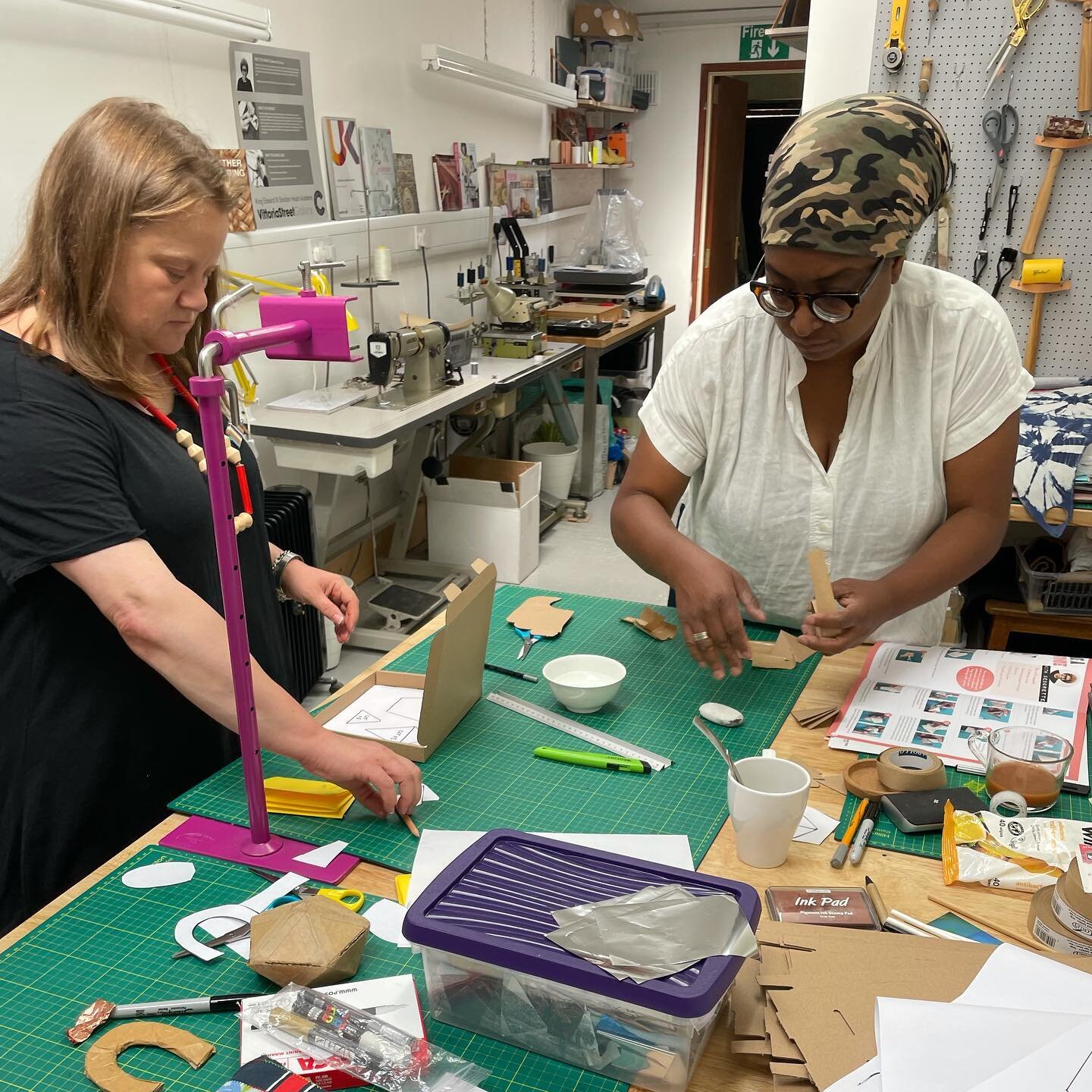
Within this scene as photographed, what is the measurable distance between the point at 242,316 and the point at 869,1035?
289 cm

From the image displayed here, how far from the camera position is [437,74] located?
4441 millimetres

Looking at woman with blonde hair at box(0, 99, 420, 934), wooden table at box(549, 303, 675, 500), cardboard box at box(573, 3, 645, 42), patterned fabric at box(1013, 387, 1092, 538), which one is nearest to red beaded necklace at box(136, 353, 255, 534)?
woman with blonde hair at box(0, 99, 420, 934)

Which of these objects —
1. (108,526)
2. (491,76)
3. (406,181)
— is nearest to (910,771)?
(108,526)

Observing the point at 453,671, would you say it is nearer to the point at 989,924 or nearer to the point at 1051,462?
the point at 989,924

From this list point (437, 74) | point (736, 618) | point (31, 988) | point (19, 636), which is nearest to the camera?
point (31, 988)

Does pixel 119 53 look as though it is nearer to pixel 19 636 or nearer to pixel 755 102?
pixel 19 636

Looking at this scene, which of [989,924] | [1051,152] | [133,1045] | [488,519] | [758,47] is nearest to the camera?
[133,1045]

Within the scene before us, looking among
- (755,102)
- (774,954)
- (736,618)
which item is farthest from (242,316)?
(755,102)

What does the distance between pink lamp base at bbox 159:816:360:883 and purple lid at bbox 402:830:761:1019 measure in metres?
0.22

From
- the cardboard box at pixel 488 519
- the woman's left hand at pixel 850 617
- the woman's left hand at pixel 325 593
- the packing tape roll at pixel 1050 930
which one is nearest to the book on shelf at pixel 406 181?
the cardboard box at pixel 488 519

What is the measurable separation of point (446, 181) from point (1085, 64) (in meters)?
2.84

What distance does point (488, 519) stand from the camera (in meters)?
4.12

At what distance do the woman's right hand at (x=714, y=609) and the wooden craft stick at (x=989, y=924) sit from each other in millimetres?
482

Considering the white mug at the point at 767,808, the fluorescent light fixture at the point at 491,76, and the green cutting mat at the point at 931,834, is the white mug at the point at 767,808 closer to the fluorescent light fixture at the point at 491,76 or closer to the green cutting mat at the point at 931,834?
the green cutting mat at the point at 931,834
